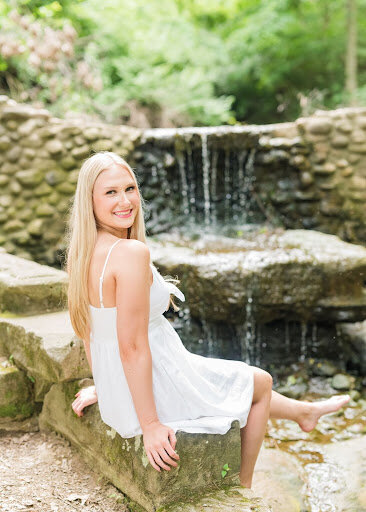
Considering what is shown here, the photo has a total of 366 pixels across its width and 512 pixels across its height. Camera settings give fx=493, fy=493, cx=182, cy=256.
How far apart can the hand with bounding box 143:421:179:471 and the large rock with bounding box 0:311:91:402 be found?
0.62m

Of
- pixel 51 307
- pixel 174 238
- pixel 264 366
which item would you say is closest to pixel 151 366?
pixel 51 307

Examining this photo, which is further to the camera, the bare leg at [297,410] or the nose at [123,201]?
the bare leg at [297,410]

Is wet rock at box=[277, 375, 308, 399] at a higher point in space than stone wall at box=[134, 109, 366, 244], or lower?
lower

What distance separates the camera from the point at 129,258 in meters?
1.46

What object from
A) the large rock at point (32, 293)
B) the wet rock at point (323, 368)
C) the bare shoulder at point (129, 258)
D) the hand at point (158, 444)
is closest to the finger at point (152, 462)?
the hand at point (158, 444)

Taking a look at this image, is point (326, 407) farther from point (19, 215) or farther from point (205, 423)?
point (19, 215)

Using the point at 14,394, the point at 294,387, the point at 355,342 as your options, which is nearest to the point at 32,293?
the point at 14,394

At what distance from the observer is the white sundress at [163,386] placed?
1559 millimetres

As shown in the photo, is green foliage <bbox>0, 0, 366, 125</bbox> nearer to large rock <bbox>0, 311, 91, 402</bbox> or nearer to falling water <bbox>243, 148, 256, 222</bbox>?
falling water <bbox>243, 148, 256, 222</bbox>

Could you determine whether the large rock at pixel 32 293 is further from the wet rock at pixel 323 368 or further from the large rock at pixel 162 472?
the wet rock at pixel 323 368

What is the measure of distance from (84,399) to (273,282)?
2379 millimetres

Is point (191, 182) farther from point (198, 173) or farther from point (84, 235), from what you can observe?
point (84, 235)

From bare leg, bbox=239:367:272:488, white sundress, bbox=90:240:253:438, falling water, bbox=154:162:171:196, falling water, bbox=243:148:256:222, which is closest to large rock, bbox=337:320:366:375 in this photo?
falling water, bbox=243:148:256:222

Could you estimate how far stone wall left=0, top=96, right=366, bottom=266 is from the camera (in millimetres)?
5238
